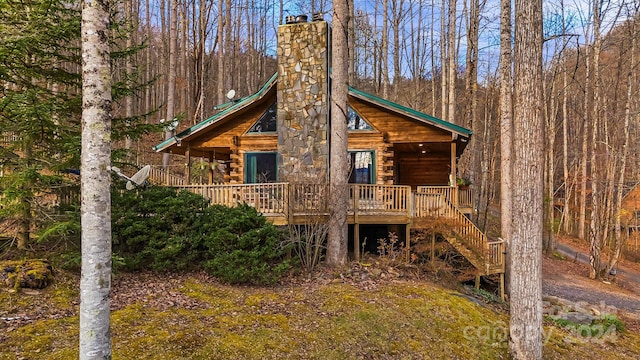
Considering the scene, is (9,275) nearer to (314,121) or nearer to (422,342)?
(422,342)

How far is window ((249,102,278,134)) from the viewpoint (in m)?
13.4

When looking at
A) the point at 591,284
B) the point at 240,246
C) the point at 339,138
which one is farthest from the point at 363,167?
the point at 591,284

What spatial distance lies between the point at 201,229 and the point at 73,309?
296cm

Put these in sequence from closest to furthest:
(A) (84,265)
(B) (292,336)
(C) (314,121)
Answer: (A) (84,265), (B) (292,336), (C) (314,121)

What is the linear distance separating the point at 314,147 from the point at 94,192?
359 inches

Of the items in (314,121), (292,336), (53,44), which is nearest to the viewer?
(292,336)

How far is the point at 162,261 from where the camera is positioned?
307 inches

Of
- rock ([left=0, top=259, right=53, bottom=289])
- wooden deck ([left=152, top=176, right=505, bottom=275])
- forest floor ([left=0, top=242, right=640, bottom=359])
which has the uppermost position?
wooden deck ([left=152, top=176, right=505, bottom=275])

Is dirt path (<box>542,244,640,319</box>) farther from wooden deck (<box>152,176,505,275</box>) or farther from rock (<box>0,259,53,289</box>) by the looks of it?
rock (<box>0,259,53,289</box>)

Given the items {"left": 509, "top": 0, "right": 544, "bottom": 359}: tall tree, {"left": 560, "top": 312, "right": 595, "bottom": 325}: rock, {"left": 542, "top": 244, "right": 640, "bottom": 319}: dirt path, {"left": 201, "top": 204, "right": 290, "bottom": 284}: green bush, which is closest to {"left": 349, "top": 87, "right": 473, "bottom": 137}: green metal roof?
{"left": 509, "top": 0, "right": 544, "bottom": 359}: tall tree

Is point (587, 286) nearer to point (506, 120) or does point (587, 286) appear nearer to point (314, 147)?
point (506, 120)

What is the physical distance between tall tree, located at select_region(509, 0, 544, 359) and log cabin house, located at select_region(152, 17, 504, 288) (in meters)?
3.93

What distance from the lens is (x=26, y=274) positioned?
6070 mm

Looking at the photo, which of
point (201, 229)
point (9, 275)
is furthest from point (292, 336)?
point (9, 275)
